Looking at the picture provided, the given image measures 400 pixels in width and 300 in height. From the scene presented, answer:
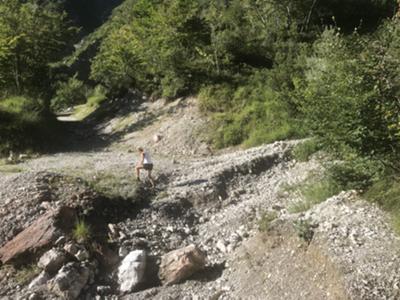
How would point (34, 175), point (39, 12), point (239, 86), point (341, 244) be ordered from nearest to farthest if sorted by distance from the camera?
point (341, 244) < point (34, 175) < point (239, 86) < point (39, 12)

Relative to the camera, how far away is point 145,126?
23.9m

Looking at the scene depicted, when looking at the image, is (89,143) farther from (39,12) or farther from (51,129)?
(39,12)

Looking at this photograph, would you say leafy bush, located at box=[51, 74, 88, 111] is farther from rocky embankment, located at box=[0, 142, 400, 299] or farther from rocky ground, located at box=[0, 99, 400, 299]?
rocky embankment, located at box=[0, 142, 400, 299]

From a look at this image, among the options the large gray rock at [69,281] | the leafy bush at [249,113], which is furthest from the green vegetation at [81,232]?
the leafy bush at [249,113]

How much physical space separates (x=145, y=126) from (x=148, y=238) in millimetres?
13103

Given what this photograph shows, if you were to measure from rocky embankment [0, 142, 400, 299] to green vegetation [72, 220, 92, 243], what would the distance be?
0.03 meters

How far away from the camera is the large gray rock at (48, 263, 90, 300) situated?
9344 mm

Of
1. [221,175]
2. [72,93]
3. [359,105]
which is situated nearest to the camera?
[359,105]

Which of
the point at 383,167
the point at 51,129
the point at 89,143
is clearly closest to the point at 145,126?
the point at 89,143

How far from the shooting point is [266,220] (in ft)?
35.4

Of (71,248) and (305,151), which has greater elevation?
(71,248)

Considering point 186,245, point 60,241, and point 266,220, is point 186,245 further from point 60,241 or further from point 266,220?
point 60,241

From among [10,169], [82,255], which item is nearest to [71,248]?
[82,255]

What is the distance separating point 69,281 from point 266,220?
428 cm
